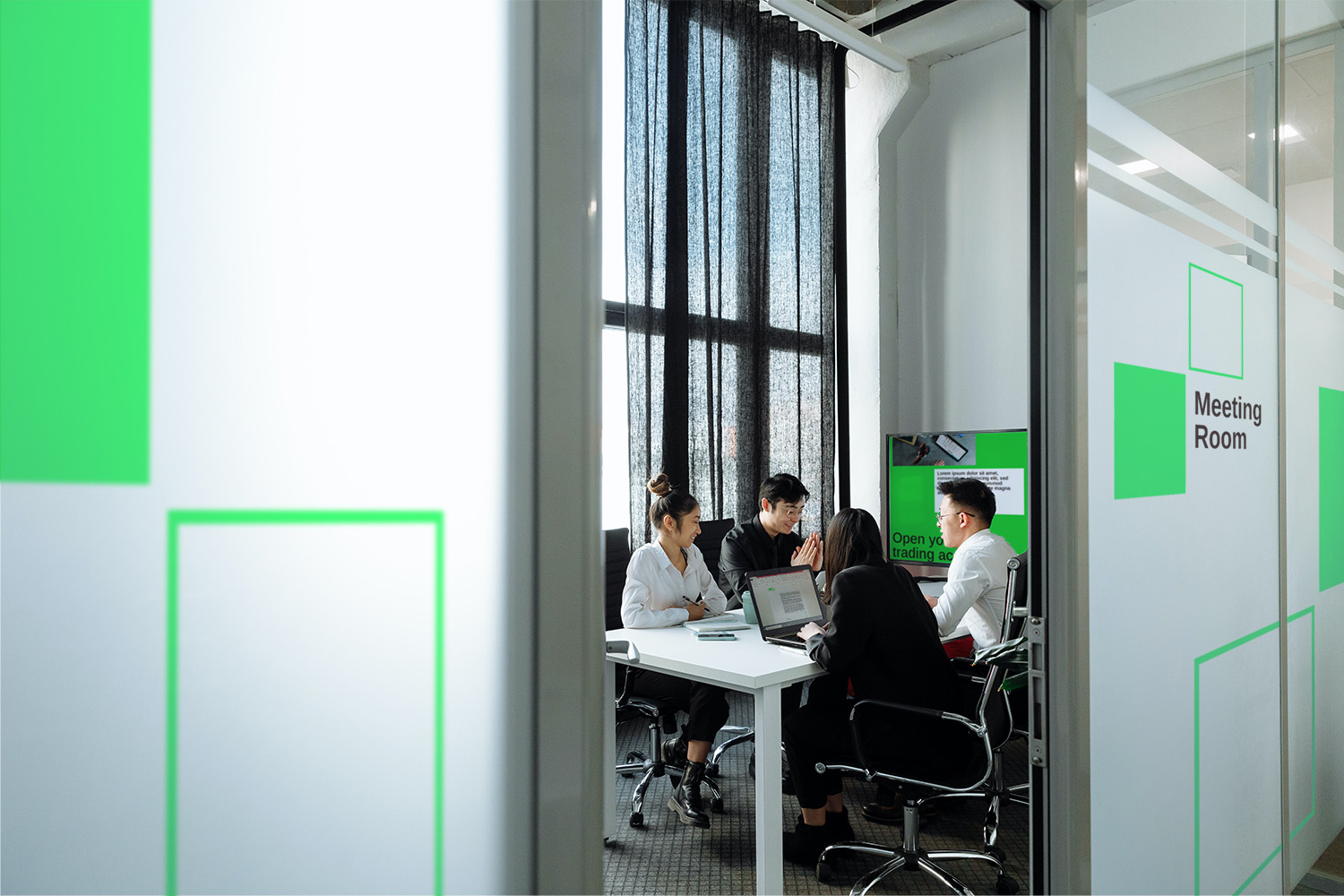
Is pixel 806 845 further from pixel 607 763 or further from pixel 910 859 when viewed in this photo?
pixel 607 763

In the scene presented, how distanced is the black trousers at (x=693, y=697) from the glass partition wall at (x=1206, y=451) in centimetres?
176

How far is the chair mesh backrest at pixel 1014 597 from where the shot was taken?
2.97m

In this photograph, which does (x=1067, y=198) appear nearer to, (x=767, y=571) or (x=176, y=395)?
(x=176, y=395)

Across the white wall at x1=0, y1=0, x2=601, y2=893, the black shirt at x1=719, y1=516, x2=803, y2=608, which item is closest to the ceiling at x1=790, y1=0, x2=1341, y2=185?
the white wall at x1=0, y1=0, x2=601, y2=893

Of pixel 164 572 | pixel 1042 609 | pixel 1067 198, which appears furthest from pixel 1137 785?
pixel 164 572

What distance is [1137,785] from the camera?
6.29 ft

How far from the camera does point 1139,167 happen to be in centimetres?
200

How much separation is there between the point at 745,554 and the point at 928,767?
1621 mm

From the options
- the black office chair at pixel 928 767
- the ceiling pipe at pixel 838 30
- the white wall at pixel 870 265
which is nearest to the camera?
the black office chair at pixel 928 767

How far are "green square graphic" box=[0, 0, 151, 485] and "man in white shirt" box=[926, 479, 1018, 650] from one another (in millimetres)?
3085

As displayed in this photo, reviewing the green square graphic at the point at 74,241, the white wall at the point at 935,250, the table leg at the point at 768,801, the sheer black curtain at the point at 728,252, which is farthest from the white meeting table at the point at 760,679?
the white wall at the point at 935,250

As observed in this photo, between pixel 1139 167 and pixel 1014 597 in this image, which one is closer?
pixel 1139 167

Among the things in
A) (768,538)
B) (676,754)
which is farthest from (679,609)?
(768,538)

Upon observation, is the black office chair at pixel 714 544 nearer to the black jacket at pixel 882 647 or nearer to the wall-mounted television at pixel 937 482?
the wall-mounted television at pixel 937 482
